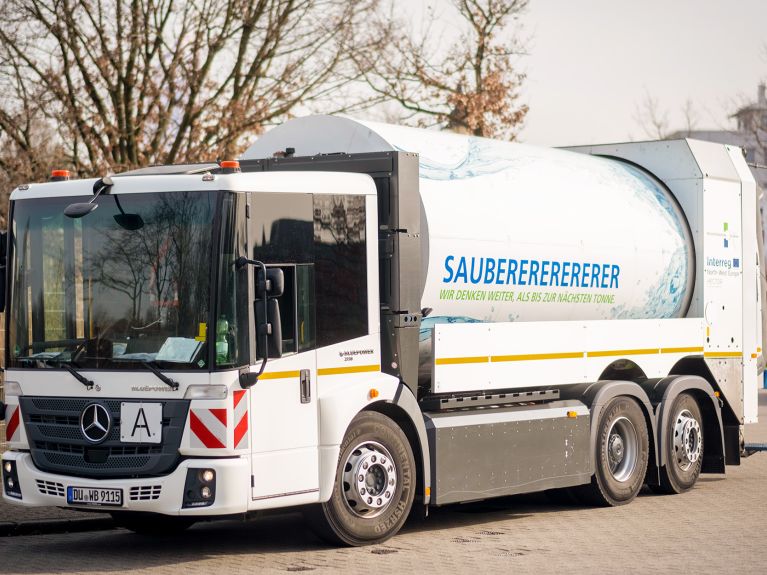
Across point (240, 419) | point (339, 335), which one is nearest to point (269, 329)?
point (240, 419)

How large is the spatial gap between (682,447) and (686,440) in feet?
0.27

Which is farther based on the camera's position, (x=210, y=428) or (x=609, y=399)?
(x=609, y=399)

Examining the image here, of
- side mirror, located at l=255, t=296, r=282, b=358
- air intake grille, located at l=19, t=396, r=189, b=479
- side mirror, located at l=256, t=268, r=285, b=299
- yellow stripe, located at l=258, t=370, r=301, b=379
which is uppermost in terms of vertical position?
side mirror, located at l=256, t=268, r=285, b=299

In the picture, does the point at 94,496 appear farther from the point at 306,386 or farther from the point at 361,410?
the point at 361,410

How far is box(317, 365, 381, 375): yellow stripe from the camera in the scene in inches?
401

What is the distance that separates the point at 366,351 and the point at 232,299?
138 centimetres

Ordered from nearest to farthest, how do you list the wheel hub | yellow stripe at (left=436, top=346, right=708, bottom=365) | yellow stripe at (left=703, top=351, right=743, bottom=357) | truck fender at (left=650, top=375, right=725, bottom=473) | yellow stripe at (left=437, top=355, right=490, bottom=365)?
yellow stripe at (left=437, top=355, right=490, bottom=365) < yellow stripe at (left=436, top=346, right=708, bottom=365) < the wheel hub < truck fender at (left=650, top=375, right=725, bottom=473) < yellow stripe at (left=703, top=351, right=743, bottom=357)

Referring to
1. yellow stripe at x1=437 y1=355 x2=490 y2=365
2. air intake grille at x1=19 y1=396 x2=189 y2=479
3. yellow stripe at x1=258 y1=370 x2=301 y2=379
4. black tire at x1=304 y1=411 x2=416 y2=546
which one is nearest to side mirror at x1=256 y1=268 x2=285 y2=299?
yellow stripe at x1=258 y1=370 x2=301 y2=379

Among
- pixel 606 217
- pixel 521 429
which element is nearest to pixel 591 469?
pixel 521 429

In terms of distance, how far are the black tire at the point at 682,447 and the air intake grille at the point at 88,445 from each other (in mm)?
5952

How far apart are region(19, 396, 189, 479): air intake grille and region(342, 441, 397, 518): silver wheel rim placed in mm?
1426

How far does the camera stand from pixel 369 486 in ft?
34.6

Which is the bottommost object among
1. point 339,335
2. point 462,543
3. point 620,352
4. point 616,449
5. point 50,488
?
point 462,543

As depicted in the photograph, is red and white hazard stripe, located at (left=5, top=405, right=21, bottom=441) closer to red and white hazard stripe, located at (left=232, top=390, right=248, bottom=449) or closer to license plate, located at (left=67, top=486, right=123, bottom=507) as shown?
license plate, located at (left=67, top=486, right=123, bottom=507)
